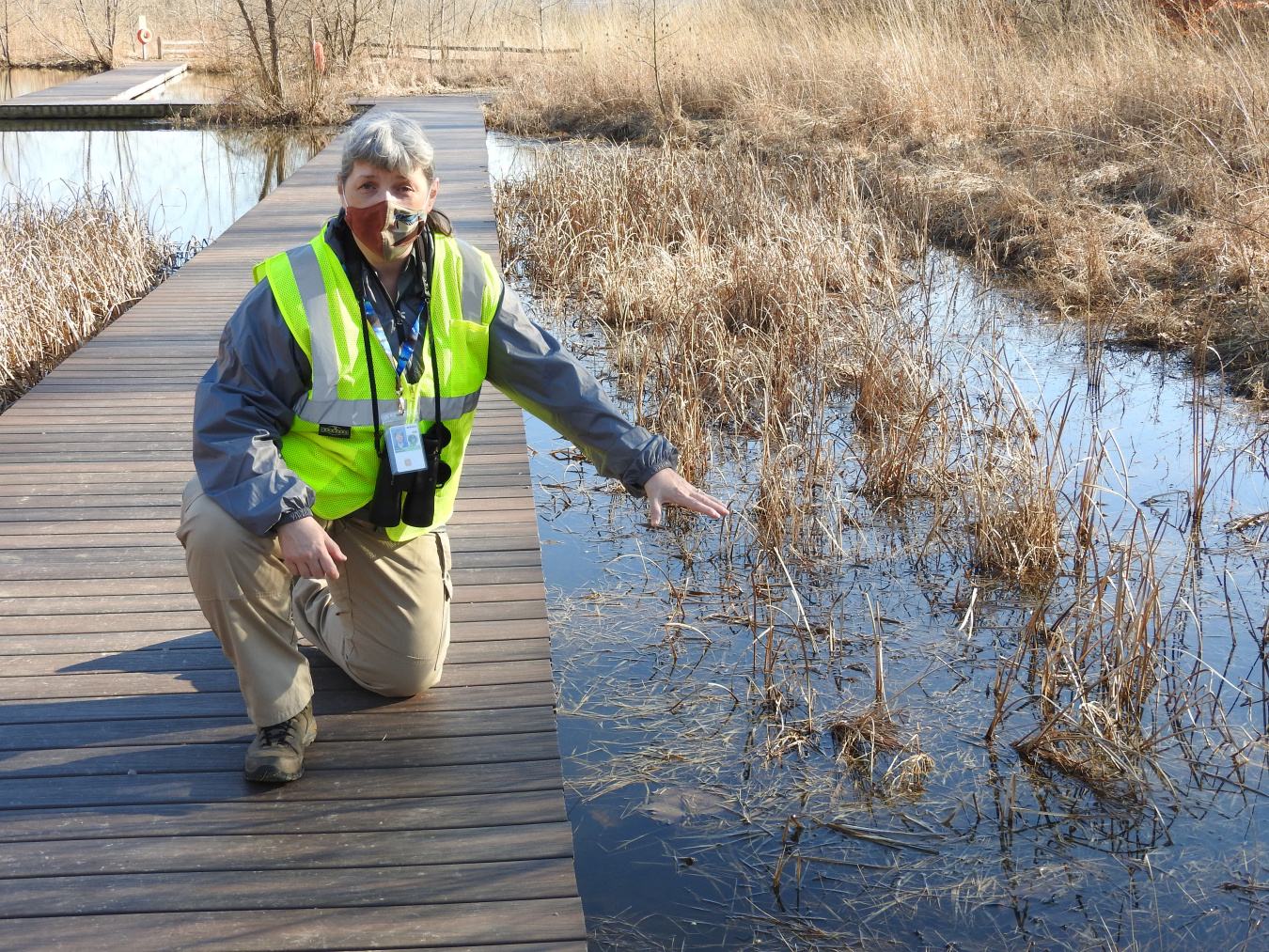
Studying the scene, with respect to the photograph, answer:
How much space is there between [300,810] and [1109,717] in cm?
180

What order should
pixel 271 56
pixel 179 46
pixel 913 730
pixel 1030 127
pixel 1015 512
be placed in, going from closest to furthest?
pixel 913 730
pixel 1015 512
pixel 1030 127
pixel 271 56
pixel 179 46

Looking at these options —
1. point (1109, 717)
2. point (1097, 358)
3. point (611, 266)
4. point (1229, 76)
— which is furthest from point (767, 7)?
point (1109, 717)

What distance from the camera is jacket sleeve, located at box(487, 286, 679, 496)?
7.41 ft

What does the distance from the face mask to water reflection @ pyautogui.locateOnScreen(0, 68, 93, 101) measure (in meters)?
17.1

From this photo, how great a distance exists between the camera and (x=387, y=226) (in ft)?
7.00

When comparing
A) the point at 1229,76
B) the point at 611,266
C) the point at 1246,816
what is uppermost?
the point at 1229,76

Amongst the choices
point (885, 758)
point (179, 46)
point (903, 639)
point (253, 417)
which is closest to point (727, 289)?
point (903, 639)

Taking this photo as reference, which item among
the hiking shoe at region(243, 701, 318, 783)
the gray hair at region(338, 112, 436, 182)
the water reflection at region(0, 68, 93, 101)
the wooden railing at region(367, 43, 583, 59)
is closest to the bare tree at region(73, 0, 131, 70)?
the water reflection at region(0, 68, 93, 101)

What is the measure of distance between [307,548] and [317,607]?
24.4 inches

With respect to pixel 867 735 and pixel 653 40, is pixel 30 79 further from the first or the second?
pixel 867 735

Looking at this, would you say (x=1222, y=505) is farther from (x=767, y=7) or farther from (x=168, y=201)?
(x=767, y=7)

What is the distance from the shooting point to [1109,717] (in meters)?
2.69

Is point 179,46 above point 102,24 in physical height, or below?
below

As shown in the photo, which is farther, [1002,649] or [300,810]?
[1002,649]
